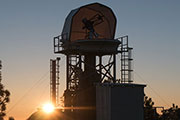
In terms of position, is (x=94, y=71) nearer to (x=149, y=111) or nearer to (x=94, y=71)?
(x=94, y=71)

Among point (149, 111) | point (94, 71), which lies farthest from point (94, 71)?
point (149, 111)

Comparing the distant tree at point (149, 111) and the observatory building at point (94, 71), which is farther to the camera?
the distant tree at point (149, 111)

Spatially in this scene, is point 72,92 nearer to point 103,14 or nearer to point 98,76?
point 98,76

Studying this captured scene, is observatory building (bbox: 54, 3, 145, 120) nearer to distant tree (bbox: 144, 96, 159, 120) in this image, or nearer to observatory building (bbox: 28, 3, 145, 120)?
observatory building (bbox: 28, 3, 145, 120)

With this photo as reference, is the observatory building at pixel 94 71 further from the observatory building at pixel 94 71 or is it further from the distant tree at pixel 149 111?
the distant tree at pixel 149 111

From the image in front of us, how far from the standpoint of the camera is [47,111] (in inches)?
1736

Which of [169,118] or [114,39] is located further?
[169,118]

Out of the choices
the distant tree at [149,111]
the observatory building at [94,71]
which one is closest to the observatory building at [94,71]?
the observatory building at [94,71]

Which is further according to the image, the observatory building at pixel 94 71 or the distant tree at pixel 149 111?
the distant tree at pixel 149 111

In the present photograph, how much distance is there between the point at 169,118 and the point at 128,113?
83.3ft

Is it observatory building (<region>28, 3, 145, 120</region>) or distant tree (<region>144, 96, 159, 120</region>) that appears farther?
distant tree (<region>144, 96, 159, 120</region>)

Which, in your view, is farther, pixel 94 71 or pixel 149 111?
pixel 149 111

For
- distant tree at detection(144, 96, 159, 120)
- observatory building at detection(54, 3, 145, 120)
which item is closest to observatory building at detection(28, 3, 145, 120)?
observatory building at detection(54, 3, 145, 120)

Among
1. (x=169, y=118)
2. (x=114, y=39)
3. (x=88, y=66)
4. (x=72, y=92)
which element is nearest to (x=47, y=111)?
(x=72, y=92)
